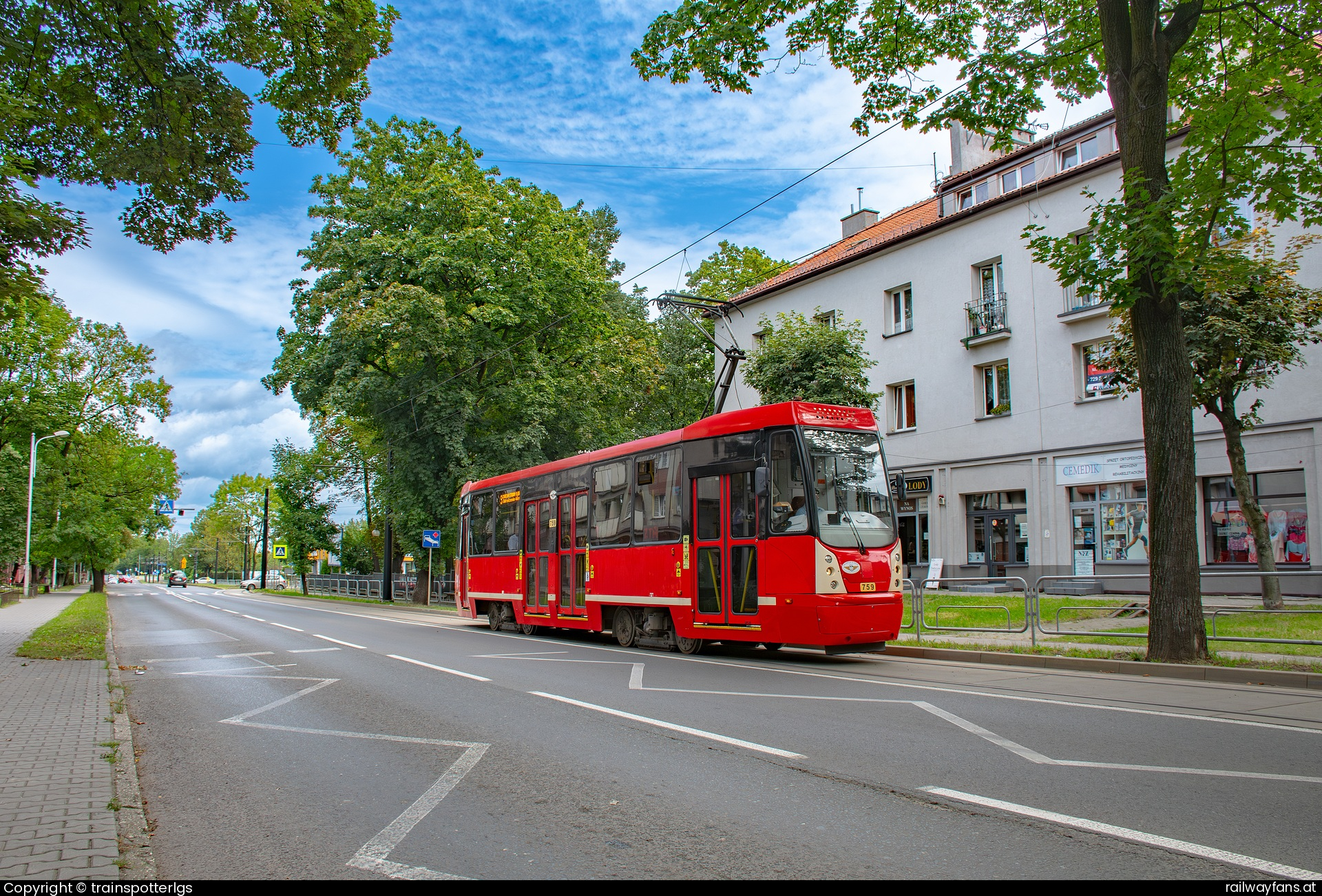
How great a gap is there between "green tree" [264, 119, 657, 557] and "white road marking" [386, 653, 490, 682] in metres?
16.4

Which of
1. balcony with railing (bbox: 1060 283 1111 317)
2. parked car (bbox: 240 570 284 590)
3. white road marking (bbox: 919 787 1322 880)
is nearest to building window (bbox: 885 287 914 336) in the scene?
balcony with railing (bbox: 1060 283 1111 317)

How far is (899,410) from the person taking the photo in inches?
1142

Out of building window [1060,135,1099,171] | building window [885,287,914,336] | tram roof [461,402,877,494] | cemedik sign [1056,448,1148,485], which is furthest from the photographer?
building window [885,287,914,336]

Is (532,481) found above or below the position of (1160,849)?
above

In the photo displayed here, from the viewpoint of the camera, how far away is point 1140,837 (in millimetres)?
4199

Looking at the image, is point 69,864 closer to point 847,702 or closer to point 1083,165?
point 847,702

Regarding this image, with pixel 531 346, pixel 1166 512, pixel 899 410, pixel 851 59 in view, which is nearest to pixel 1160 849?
pixel 1166 512

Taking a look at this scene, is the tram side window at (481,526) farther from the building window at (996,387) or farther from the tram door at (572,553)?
the building window at (996,387)

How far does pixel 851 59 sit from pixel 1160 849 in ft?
40.1

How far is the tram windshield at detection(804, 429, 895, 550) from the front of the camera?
1190cm

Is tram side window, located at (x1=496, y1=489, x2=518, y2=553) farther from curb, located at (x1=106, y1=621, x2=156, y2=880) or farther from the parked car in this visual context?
the parked car

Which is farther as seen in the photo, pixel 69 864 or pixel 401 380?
pixel 401 380

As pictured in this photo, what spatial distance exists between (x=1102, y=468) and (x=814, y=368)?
315 inches

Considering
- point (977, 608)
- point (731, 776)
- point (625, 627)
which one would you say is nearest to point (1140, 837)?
point (731, 776)
